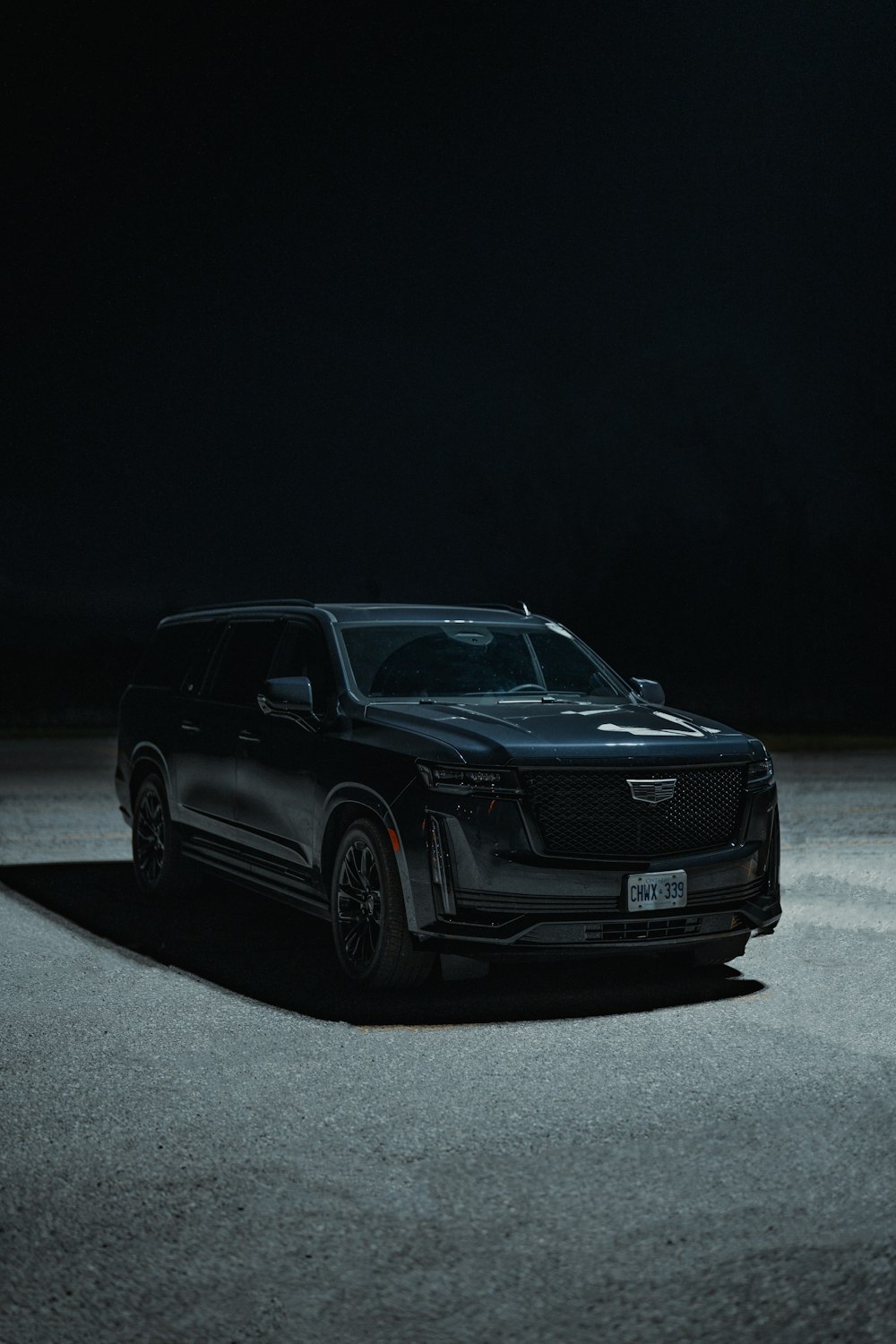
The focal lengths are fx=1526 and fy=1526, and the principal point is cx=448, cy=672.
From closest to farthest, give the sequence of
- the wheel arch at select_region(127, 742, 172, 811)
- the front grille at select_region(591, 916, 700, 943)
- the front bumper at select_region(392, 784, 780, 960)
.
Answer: the front bumper at select_region(392, 784, 780, 960) → the front grille at select_region(591, 916, 700, 943) → the wheel arch at select_region(127, 742, 172, 811)

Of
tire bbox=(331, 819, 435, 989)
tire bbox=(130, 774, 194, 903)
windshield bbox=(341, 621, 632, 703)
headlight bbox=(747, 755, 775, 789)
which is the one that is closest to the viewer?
tire bbox=(331, 819, 435, 989)

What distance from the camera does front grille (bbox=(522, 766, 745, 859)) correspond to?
23.1 feet

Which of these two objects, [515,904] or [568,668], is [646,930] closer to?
[515,904]

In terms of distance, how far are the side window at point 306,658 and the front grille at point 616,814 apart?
5.91 feet

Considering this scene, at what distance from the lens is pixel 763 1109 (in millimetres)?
5402

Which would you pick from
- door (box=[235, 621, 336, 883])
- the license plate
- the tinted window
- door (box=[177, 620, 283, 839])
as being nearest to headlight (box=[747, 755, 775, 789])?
the license plate

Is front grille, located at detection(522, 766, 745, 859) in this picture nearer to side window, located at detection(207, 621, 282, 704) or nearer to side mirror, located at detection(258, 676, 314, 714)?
side mirror, located at detection(258, 676, 314, 714)

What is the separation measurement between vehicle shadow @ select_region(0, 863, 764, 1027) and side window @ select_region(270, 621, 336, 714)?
1.49 m

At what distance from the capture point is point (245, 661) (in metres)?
9.57

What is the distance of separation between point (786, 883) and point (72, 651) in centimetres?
Result: 5920

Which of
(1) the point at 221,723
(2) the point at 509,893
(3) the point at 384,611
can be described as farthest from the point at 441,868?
(1) the point at 221,723

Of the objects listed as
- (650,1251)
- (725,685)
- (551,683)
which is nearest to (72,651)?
(725,685)

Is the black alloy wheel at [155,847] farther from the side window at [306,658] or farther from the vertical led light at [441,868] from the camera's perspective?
the vertical led light at [441,868]

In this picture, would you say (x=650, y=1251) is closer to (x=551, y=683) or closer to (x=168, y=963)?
(x=168, y=963)
